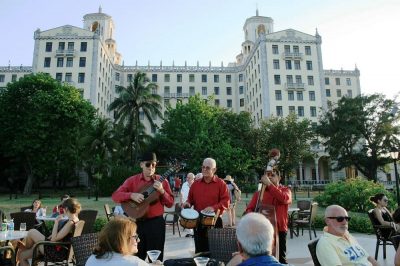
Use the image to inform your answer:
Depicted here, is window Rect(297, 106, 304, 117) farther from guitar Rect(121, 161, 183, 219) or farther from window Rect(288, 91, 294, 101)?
guitar Rect(121, 161, 183, 219)

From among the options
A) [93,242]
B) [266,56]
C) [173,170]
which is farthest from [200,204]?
[266,56]

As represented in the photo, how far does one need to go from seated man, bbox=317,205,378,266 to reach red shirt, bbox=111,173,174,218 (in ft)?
7.96

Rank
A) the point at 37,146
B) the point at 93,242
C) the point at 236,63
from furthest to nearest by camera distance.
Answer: the point at 236,63, the point at 37,146, the point at 93,242

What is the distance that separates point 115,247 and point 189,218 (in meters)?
2.62

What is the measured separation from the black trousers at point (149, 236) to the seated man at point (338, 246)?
2.42 metres

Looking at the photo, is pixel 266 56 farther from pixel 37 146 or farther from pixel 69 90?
pixel 37 146

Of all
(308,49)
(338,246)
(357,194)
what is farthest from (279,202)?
(308,49)

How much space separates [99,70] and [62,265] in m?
58.0

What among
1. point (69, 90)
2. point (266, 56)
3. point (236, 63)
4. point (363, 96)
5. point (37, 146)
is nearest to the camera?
point (37, 146)

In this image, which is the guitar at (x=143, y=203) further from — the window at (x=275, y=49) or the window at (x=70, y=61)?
the window at (x=70, y=61)

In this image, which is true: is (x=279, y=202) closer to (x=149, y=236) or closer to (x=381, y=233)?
(x=149, y=236)

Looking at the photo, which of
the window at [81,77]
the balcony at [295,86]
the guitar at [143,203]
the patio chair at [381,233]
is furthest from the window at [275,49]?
the guitar at [143,203]

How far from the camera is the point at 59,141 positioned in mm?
38688

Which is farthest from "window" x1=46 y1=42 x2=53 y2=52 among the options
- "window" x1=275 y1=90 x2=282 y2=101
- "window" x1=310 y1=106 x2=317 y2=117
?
"window" x1=310 y1=106 x2=317 y2=117
